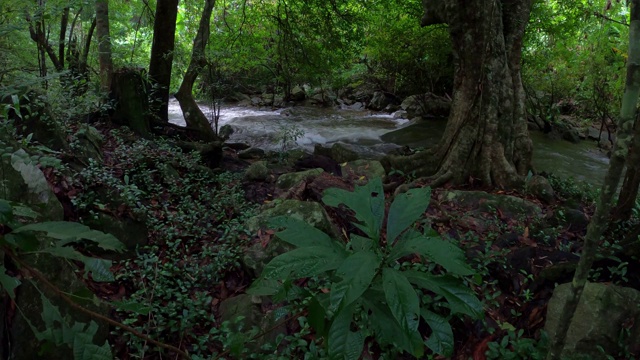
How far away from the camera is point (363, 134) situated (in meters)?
13.8

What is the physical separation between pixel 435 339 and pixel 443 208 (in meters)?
3.21

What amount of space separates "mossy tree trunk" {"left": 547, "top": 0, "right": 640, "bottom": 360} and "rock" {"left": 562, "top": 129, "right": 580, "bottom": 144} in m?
12.8

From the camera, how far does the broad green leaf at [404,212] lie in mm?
1734

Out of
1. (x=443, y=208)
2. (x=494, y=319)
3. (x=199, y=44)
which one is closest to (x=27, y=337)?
(x=494, y=319)

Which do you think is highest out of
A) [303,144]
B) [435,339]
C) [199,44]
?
[199,44]

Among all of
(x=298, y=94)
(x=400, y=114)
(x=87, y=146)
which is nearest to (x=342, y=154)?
(x=87, y=146)

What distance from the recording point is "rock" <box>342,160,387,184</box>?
629cm

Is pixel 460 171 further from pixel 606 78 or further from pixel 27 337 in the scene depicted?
pixel 606 78

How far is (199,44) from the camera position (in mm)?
7816

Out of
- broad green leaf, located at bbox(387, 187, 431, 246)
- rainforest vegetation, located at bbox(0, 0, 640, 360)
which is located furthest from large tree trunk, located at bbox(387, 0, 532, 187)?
broad green leaf, located at bbox(387, 187, 431, 246)

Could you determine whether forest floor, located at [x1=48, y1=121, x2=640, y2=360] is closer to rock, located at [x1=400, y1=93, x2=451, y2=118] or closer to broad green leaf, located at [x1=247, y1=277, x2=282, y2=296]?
broad green leaf, located at [x1=247, y1=277, x2=282, y2=296]

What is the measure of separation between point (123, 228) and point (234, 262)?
43.0 inches

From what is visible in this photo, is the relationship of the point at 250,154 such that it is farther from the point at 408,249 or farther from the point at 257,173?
the point at 408,249

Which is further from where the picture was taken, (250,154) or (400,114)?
(400,114)
